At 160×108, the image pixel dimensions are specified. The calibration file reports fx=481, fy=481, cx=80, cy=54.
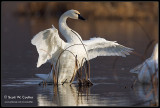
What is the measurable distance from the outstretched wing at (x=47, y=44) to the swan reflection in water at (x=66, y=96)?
69 centimetres

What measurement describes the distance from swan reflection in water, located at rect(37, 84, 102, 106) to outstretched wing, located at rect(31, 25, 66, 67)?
0.69m

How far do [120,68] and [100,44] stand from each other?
1.53 metres

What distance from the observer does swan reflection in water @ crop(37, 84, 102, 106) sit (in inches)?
307

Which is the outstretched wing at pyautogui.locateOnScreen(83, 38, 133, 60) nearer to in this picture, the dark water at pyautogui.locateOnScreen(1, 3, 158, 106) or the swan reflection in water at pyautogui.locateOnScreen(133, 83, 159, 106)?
the dark water at pyautogui.locateOnScreen(1, 3, 158, 106)

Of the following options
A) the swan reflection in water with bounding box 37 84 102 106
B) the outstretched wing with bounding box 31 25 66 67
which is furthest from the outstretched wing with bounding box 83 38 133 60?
the swan reflection in water with bounding box 37 84 102 106

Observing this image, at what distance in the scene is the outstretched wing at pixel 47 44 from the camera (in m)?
9.66

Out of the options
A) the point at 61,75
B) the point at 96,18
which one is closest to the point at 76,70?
the point at 61,75

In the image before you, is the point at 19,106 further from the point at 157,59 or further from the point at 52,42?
the point at 157,59

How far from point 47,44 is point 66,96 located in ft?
5.67

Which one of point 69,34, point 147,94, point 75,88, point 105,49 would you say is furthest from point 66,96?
point 105,49

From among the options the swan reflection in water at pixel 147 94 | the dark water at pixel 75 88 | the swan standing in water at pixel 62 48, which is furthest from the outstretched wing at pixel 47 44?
the swan reflection in water at pixel 147 94

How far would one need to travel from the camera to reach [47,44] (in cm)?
987

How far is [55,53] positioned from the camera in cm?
1017

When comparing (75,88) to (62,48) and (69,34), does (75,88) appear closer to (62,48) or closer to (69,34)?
(62,48)
